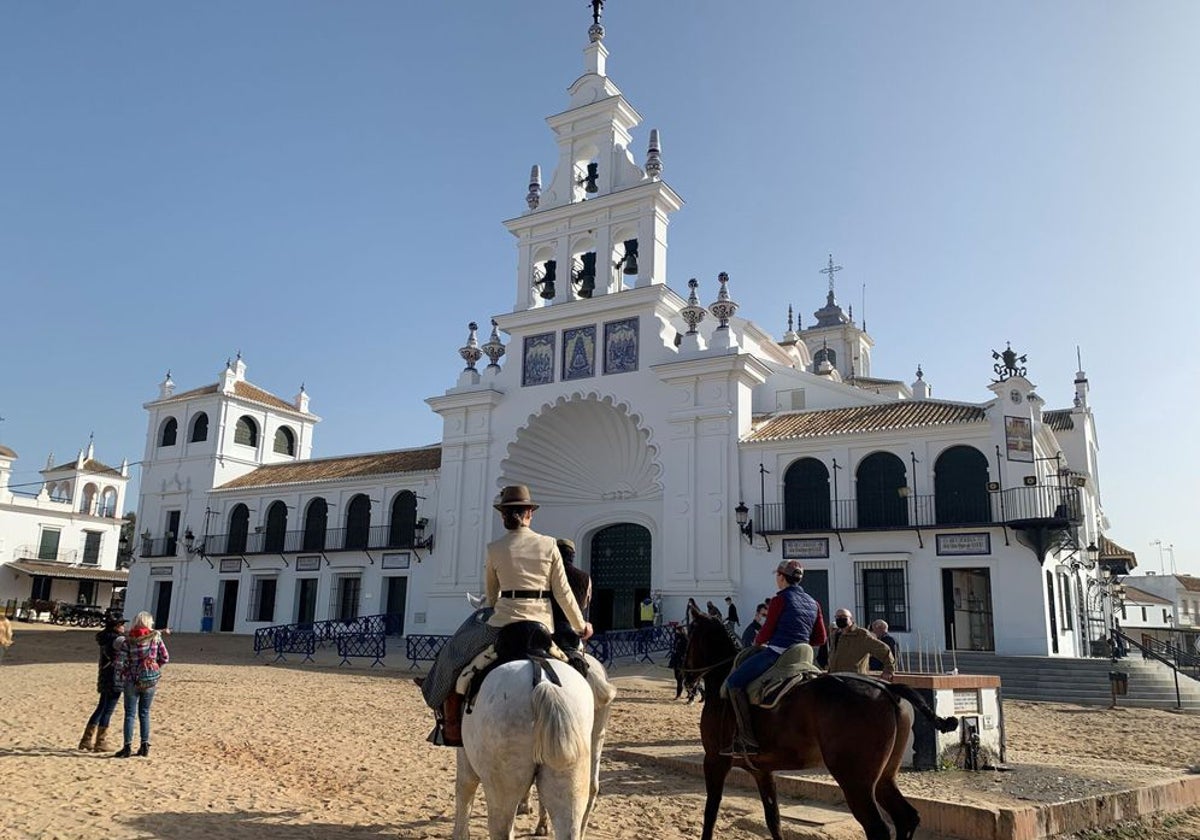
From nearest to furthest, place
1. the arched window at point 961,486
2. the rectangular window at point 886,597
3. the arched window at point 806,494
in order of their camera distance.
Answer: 1. the arched window at point 961,486
2. the rectangular window at point 886,597
3. the arched window at point 806,494

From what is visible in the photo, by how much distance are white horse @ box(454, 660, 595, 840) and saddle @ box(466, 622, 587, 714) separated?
15.5 inches

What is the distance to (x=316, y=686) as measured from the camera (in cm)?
1786

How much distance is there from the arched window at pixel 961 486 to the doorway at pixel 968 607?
1.40 metres

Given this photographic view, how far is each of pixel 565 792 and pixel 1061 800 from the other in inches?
195

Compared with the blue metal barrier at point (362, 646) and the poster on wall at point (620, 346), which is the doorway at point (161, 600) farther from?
the poster on wall at point (620, 346)

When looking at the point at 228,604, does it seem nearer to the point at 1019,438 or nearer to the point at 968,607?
the point at 968,607

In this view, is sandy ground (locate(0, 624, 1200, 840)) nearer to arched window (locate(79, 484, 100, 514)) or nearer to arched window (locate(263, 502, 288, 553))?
arched window (locate(263, 502, 288, 553))

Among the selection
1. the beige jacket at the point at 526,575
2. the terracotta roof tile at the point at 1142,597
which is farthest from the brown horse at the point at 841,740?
the terracotta roof tile at the point at 1142,597

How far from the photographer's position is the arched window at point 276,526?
3559 cm

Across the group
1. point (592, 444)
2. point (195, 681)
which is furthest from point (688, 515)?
point (195, 681)

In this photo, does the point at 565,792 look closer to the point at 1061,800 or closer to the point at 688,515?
the point at 1061,800

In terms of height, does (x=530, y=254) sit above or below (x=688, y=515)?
above

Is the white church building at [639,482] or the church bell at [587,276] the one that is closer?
the white church building at [639,482]

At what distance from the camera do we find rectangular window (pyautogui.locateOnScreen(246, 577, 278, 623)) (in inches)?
1368
